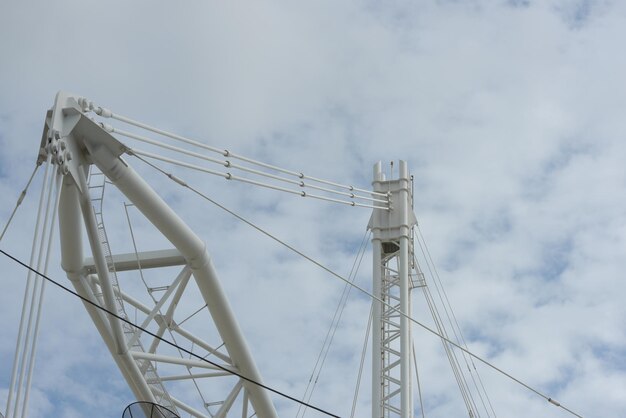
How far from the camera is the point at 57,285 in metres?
26.9

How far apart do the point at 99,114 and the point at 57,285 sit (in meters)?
4.30

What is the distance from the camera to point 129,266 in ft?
106

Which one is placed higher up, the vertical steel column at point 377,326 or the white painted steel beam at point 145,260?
the vertical steel column at point 377,326

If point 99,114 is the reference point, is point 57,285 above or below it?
below

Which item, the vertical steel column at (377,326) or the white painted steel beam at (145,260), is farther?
the vertical steel column at (377,326)

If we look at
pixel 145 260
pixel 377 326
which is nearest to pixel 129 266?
pixel 145 260

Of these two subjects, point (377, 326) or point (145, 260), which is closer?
point (145, 260)

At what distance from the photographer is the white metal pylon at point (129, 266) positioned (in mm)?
28047

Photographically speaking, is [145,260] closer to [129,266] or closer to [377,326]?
[129,266]

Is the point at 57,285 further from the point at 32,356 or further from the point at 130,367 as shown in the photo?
the point at 130,367

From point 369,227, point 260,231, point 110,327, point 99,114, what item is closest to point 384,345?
point 369,227

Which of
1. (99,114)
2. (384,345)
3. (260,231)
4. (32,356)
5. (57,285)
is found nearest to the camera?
(32,356)

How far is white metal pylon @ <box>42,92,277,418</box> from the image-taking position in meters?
28.0

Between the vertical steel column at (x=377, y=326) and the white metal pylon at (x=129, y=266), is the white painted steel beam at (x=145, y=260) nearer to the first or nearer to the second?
the white metal pylon at (x=129, y=266)
